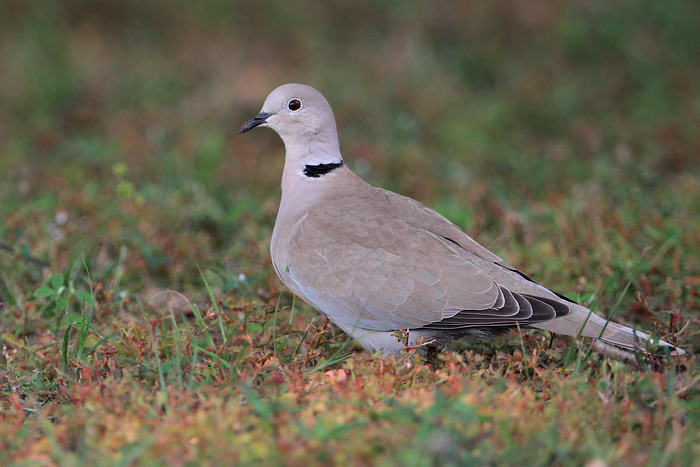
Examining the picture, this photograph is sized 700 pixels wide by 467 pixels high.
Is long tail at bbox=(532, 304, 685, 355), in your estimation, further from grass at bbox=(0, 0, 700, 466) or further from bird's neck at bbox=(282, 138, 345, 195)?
bird's neck at bbox=(282, 138, 345, 195)

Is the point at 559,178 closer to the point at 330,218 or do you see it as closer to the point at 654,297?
the point at 654,297

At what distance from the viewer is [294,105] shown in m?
4.03

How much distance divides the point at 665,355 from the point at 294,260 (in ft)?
5.22

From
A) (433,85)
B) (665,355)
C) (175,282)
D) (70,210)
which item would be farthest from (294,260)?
(433,85)

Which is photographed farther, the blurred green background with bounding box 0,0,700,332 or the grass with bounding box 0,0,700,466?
the blurred green background with bounding box 0,0,700,332

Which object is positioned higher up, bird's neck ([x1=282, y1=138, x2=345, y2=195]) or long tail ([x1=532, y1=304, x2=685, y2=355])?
bird's neck ([x1=282, y1=138, x2=345, y2=195])

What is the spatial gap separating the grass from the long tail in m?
0.08

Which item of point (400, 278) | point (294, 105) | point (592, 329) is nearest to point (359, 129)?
point (294, 105)

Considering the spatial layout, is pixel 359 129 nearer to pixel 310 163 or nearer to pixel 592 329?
pixel 310 163

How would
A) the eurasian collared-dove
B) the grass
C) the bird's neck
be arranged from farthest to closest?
the bird's neck < the eurasian collared-dove < the grass

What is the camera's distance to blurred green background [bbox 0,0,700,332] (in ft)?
15.1

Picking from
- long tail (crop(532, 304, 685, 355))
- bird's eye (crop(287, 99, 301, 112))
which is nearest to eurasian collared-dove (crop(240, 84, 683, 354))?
long tail (crop(532, 304, 685, 355))

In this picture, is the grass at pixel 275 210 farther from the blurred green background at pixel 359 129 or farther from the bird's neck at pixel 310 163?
the bird's neck at pixel 310 163

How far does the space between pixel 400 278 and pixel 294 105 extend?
1.20 m
